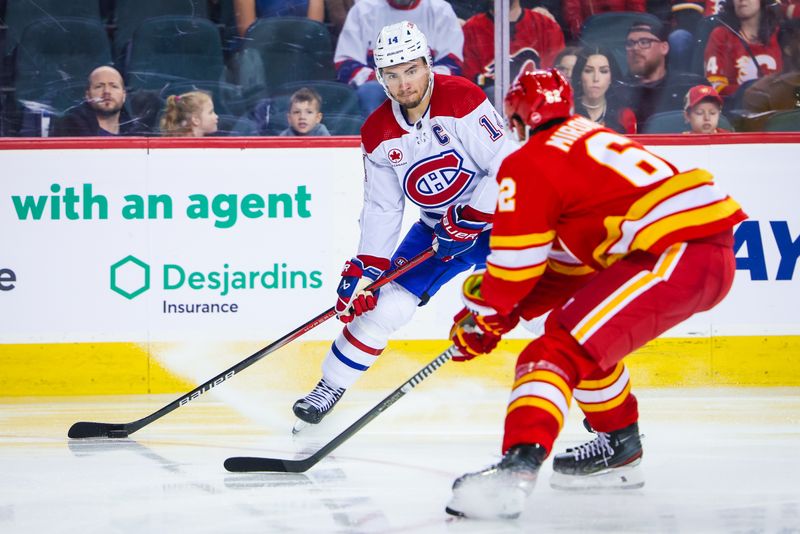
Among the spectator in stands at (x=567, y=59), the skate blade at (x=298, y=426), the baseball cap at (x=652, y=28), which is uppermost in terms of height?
the baseball cap at (x=652, y=28)

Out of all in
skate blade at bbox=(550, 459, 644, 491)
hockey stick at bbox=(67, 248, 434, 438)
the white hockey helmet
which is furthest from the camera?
hockey stick at bbox=(67, 248, 434, 438)

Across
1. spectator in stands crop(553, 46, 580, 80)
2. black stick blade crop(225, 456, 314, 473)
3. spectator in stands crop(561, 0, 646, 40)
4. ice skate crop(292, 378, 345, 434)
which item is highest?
spectator in stands crop(561, 0, 646, 40)

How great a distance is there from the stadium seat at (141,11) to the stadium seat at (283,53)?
0.85ft

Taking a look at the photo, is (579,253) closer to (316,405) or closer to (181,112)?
(316,405)

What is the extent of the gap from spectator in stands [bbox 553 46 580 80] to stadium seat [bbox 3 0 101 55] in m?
2.03

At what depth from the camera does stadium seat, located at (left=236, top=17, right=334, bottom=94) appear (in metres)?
4.65

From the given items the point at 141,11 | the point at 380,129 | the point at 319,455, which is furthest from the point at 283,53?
the point at 319,455

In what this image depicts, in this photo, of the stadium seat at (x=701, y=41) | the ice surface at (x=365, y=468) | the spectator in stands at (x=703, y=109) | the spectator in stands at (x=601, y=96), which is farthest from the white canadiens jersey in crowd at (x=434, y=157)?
the stadium seat at (x=701, y=41)

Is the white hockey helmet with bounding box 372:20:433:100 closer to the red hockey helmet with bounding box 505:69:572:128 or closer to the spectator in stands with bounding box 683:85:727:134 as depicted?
the red hockey helmet with bounding box 505:69:572:128

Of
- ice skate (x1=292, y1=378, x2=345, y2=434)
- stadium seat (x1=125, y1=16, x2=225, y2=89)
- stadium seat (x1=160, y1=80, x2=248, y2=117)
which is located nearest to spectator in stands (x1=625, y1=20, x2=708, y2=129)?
stadium seat (x1=160, y1=80, x2=248, y2=117)

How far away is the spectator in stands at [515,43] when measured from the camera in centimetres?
464

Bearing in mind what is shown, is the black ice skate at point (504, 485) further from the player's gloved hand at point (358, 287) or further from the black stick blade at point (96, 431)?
the black stick blade at point (96, 431)

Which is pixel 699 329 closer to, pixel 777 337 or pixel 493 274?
pixel 777 337

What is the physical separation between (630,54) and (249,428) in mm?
2386
